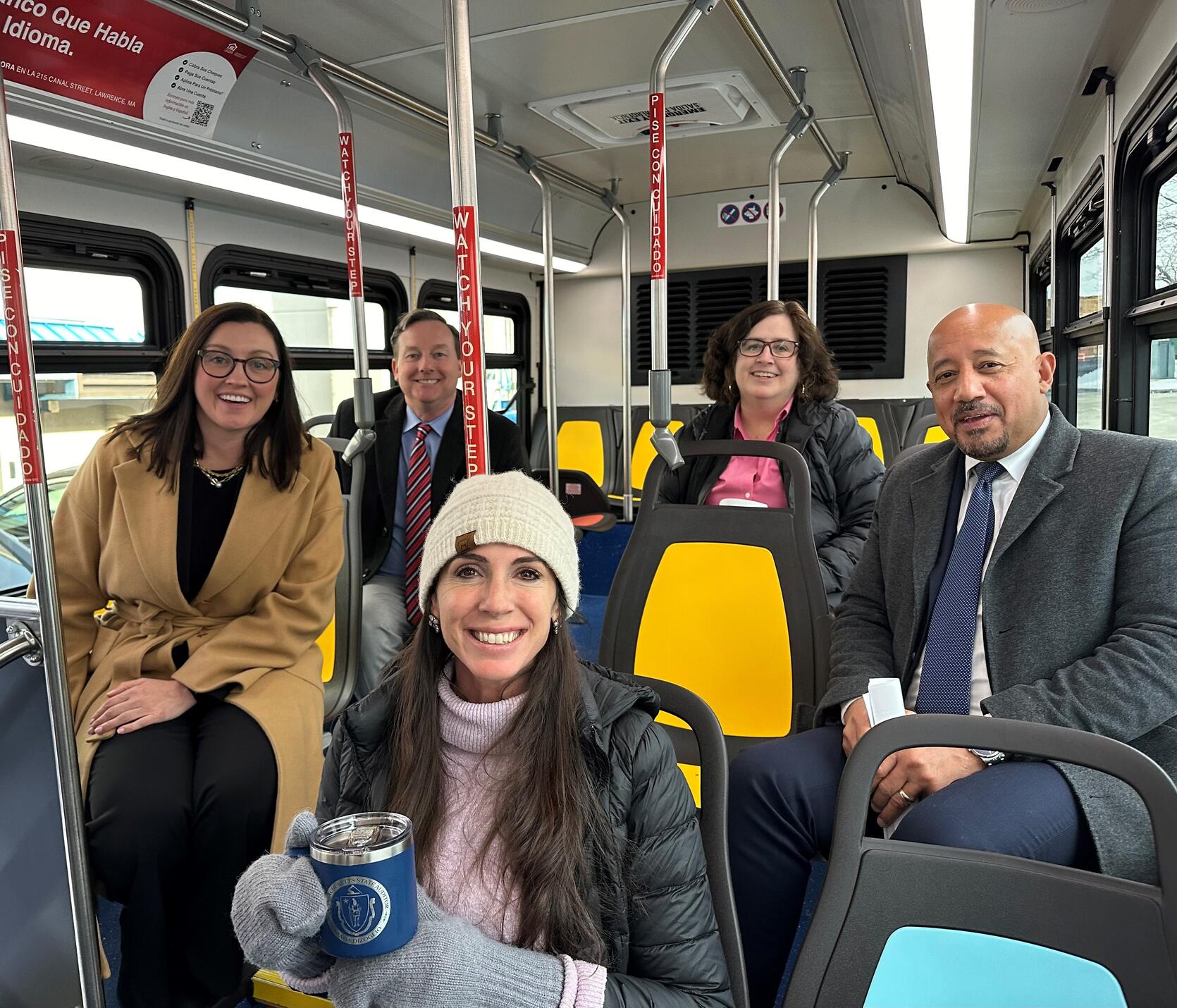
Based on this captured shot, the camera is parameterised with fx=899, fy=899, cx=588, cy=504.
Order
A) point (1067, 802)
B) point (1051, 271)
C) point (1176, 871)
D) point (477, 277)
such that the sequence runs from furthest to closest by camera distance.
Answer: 1. point (1051, 271)
2. point (477, 277)
3. point (1067, 802)
4. point (1176, 871)

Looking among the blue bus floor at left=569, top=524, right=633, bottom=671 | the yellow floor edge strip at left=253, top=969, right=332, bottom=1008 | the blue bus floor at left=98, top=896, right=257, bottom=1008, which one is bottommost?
the blue bus floor at left=98, top=896, right=257, bottom=1008

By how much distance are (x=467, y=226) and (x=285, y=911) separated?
126cm

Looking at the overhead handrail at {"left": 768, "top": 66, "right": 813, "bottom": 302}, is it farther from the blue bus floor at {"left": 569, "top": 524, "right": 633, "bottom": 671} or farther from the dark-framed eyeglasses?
the blue bus floor at {"left": 569, "top": 524, "right": 633, "bottom": 671}

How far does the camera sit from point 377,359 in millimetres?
5980

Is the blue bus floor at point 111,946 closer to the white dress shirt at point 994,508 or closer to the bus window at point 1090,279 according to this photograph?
the white dress shirt at point 994,508

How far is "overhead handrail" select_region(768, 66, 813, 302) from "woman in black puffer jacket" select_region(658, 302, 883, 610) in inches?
30.0

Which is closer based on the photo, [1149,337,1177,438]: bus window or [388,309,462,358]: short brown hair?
[1149,337,1177,438]: bus window

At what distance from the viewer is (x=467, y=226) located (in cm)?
175

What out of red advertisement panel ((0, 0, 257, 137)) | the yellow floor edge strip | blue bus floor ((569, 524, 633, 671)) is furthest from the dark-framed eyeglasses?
blue bus floor ((569, 524, 633, 671))

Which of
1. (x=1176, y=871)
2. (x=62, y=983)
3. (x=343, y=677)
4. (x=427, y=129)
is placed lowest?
(x=62, y=983)

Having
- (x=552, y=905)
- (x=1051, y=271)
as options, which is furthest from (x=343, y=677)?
(x=1051, y=271)

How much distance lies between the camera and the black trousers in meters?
2.02

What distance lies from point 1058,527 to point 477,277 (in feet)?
4.32

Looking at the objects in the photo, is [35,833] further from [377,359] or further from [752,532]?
[377,359]
